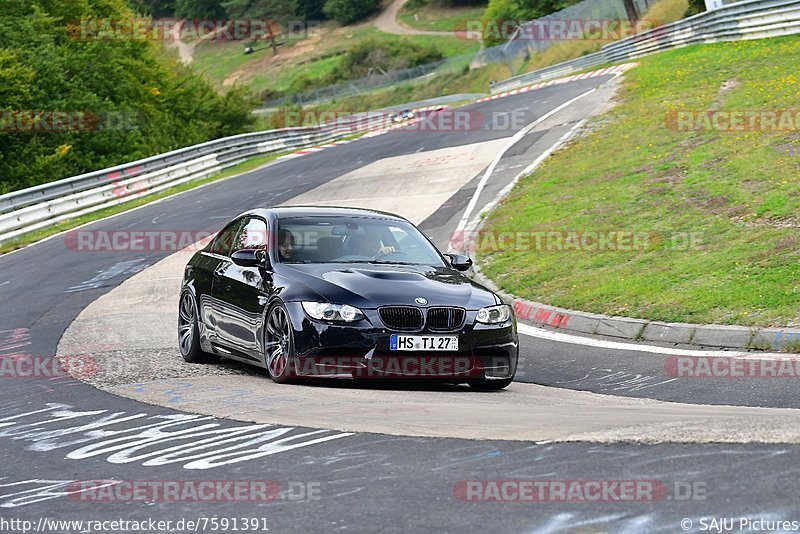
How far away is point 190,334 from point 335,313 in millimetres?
2718

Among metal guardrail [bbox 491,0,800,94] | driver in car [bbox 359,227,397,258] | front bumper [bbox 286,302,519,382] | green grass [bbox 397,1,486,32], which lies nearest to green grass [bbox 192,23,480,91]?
green grass [bbox 397,1,486,32]

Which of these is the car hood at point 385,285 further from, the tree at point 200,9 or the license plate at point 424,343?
the tree at point 200,9

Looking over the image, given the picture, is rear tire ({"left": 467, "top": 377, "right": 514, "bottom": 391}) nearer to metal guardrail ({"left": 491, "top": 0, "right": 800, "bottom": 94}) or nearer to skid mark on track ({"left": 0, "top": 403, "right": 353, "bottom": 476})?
skid mark on track ({"left": 0, "top": 403, "right": 353, "bottom": 476})

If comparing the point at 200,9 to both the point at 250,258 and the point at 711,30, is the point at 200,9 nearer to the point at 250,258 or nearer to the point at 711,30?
the point at 711,30

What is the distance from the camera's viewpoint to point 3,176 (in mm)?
36938

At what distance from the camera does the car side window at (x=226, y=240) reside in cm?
1145

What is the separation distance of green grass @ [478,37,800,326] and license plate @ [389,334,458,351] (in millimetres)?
3496

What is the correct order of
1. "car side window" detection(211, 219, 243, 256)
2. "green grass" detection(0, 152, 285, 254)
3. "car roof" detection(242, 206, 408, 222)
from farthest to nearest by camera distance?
"green grass" detection(0, 152, 285, 254) < "car side window" detection(211, 219, 243, 256) < "car roof" detection(242, 206, 408, 222)

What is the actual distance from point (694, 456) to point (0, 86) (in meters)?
34.7

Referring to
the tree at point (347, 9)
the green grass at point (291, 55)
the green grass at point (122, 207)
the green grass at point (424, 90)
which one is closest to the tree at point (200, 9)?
the green grass at point (291, 55)

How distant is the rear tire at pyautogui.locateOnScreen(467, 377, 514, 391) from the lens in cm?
953

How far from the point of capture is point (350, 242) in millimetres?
10484

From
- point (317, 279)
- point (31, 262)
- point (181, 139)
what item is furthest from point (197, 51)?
point (317, 279)

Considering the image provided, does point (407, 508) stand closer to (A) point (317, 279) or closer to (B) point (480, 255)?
(A) point (317, 279)
